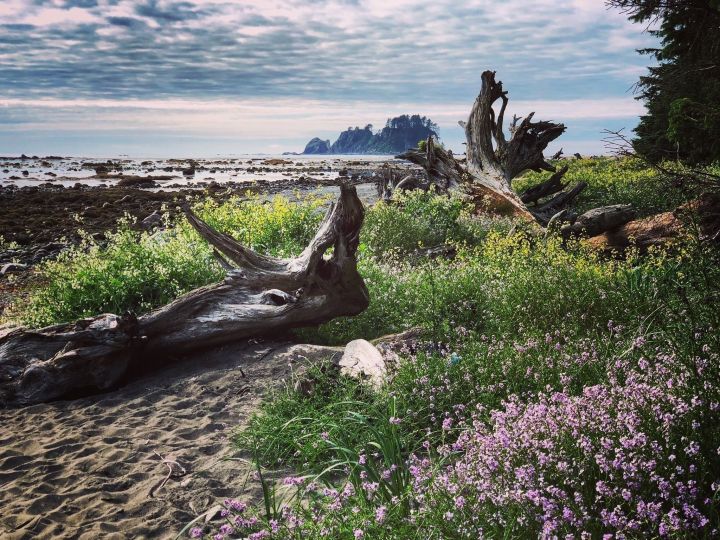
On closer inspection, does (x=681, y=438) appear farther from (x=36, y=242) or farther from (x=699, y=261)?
(x=36, y=242)

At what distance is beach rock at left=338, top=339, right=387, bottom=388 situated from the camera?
600 cm

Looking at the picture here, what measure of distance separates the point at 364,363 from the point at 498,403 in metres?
1.68

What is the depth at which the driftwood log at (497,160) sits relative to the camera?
1819 centimetres

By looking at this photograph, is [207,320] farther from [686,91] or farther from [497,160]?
[686,91]

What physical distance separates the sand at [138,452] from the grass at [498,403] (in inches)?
15.8

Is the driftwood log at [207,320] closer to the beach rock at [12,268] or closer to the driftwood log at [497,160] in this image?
the beach rock at [12,268]

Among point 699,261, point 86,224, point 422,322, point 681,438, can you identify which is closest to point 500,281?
point 422,322

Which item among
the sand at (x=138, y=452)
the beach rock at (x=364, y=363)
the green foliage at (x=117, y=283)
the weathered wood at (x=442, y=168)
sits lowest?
the sand at (x=138, y=452)

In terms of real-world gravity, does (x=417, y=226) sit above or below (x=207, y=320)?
above

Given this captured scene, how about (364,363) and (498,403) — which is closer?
(498,403)

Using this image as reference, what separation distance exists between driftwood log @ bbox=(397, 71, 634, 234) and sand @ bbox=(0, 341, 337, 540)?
38.9ft

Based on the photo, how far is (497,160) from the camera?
1994cm

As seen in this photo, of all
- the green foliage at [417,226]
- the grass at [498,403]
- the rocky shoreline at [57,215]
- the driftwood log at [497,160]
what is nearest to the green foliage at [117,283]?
the grass at [498,403]

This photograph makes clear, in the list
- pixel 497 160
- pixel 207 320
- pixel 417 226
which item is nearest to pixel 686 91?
pixel 497 160
